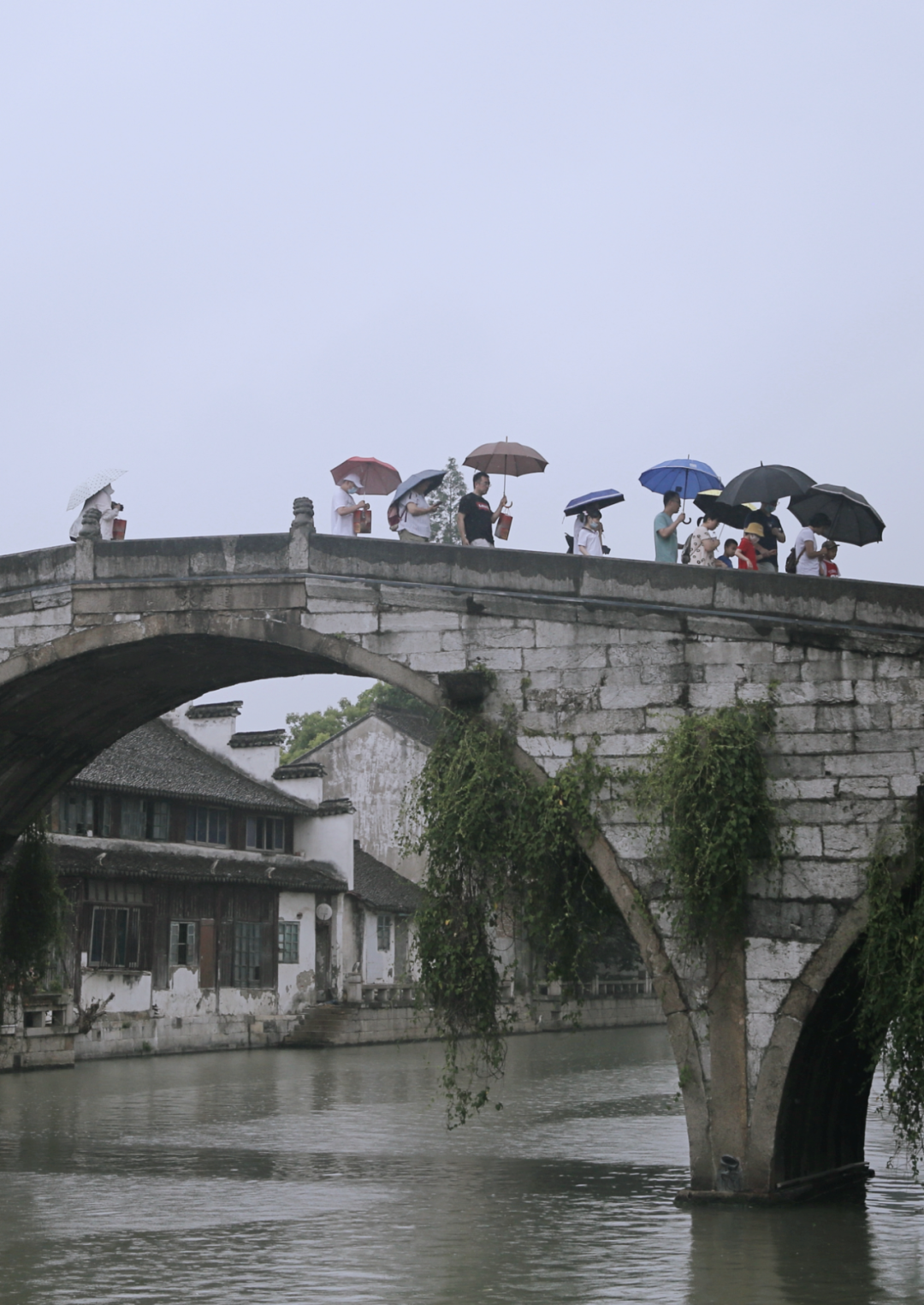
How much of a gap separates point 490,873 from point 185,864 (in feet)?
62.2

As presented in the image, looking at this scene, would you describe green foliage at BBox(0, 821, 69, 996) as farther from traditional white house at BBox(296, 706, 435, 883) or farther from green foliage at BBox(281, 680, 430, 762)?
green foliage at BBox(281, 680, 430, 762)

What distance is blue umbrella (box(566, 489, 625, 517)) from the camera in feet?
38.9

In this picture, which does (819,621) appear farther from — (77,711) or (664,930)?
(77,711)

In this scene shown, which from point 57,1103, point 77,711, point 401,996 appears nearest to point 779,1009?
point 77,711

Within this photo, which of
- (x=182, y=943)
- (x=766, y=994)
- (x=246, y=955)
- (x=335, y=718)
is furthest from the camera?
(x=335, y=718)

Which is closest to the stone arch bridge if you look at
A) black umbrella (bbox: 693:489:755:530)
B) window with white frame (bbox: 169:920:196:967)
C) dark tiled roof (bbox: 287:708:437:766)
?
black umbrella (bbox: 693:489:755:530)

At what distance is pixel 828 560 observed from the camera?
1127 cm

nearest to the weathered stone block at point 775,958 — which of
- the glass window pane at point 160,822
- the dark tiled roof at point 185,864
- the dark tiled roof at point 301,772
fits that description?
the dark tiled roof at point 185,864

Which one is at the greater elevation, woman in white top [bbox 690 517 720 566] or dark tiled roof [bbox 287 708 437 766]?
dark tiled roof [bbox 287 708 437 766]

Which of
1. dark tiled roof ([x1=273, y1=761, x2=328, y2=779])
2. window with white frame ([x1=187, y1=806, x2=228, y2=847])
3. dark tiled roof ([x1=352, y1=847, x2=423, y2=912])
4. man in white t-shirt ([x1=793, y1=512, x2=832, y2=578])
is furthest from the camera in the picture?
dark tiled roof ([x1=352, y1=847, x2=423, y2=912])

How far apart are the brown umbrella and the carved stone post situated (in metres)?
1.75

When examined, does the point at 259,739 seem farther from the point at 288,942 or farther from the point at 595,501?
the point at 595,501

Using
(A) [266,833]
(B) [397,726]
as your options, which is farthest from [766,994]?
(B) [397,726]

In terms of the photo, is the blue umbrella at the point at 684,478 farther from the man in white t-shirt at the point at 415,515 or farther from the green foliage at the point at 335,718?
the green foliage at the point at 335,718
